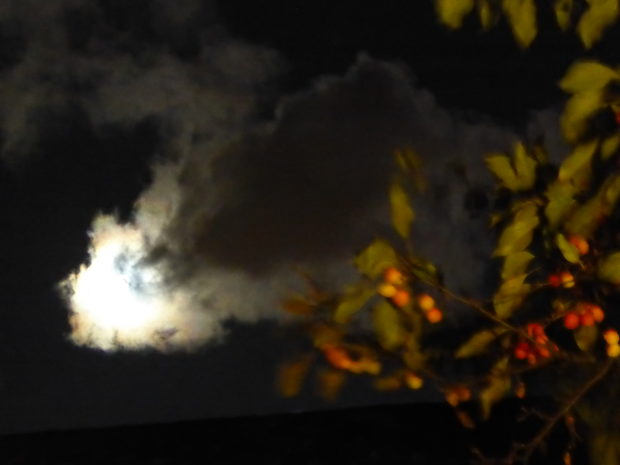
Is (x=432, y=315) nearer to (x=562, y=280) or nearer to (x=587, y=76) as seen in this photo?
(x=562, y=280)

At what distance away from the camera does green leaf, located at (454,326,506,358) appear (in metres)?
3.95

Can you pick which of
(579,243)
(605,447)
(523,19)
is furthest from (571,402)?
(523,19)

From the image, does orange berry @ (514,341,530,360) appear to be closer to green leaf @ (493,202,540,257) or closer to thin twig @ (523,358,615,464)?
thin twig @ (523,358,615,464)

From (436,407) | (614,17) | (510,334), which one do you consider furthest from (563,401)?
(436,407)

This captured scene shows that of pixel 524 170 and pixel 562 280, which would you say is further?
pixel 562 280

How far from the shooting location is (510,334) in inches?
165

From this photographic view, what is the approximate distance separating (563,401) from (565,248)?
2.25ft

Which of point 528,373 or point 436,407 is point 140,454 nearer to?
point 436,407

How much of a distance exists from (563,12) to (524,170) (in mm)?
495

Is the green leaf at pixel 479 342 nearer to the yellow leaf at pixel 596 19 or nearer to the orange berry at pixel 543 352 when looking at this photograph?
the orange berry at pixel 543 352

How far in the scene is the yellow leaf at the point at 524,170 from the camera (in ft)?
12.6

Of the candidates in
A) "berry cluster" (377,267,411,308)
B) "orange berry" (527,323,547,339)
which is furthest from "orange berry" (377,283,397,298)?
"orange berry" (527,323,547,339)

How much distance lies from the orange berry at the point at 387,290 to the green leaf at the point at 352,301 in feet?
0.51

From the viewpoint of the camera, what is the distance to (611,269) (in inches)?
135
